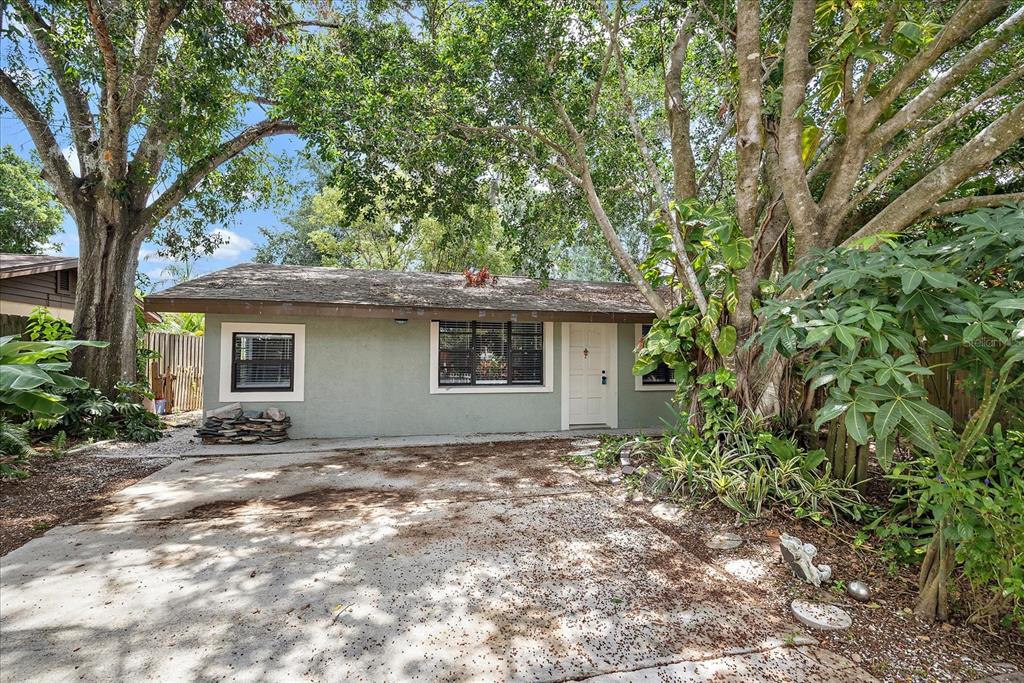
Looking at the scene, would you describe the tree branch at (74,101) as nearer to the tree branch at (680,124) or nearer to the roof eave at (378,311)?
the roof eave at (378,311)

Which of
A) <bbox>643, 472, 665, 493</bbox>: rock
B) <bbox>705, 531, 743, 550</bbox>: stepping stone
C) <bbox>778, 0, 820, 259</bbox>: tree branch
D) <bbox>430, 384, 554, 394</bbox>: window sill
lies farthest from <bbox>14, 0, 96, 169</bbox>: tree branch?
<bbox>705, 531, 743, 550</bbox>: stepping stone

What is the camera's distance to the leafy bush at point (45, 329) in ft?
24.3

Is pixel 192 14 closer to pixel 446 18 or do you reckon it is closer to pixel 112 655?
pixel 446 18

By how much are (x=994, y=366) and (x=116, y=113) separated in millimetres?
10516

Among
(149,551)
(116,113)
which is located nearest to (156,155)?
(116,113)

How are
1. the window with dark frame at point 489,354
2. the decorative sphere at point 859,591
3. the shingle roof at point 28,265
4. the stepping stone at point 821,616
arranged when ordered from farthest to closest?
the shingle roof at point 28,265 → the window with dark frame at point 489,354 → the decorative sphere at point 859,591 → the stepping stone at point 821,616

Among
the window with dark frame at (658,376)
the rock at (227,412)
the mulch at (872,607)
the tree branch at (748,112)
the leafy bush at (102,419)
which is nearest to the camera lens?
the mulch at (872,607)

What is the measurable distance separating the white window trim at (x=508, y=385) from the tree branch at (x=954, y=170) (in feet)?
18.0

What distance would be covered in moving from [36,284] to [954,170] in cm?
1575

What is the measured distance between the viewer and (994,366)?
243 cm

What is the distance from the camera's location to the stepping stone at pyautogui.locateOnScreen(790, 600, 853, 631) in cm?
262

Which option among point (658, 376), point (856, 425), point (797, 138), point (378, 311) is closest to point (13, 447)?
point (378, 311)

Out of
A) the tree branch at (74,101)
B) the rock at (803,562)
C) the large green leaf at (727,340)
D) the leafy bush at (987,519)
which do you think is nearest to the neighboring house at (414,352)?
the tree branch at (74,101)

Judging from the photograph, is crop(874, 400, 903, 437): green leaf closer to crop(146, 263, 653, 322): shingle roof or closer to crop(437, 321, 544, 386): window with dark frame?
crop(146, 263, 653, 322): shingle roof
